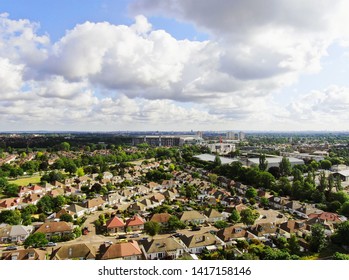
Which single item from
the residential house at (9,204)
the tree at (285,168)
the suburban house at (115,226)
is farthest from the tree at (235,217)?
the tree at (285,168)

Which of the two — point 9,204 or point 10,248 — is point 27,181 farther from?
point 10,248

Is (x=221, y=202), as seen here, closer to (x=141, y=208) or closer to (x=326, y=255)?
(x=141, y=208)

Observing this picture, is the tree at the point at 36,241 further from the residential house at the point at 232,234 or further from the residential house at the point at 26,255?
the residential house at the point at 232,234

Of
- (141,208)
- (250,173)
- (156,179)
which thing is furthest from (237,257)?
(156,179)

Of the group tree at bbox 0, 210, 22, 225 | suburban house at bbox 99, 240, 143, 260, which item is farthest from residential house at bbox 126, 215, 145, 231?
tree at bbox 0, 210, 22, 225

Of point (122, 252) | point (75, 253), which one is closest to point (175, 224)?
point (122, 252)

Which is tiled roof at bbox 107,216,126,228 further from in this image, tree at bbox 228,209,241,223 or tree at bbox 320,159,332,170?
tree at bbox 320,159,332,170
